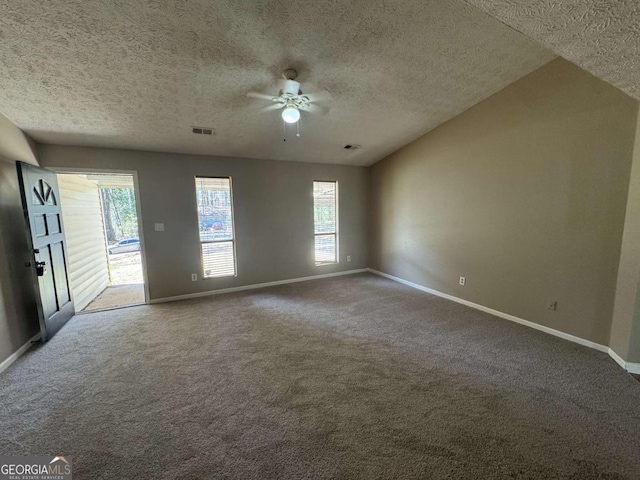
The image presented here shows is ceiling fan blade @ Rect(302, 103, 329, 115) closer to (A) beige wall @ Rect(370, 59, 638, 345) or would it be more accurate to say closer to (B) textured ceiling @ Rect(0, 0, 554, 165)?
(B) textured ceiling @ Rect(0, 0, 554, 165)

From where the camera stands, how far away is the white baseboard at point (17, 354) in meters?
2.36

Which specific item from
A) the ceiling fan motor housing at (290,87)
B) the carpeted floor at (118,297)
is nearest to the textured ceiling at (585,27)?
Result: the ceiling fan motor housing at (290,87)

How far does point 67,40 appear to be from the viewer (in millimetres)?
1879

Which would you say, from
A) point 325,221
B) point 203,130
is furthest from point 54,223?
point 325,221

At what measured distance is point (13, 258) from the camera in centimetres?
265

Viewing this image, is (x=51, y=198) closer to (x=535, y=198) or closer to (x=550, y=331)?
(x=535, y=198)

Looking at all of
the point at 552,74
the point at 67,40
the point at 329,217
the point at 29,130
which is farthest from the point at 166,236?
the point at 552,74

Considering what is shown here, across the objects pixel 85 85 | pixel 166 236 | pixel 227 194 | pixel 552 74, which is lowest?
pixel 166 236

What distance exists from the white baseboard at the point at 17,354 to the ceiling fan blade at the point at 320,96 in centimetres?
398

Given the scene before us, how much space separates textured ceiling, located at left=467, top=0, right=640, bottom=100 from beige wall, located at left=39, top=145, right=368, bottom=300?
3.86 metres

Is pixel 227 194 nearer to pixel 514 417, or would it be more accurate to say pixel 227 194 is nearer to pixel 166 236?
pixel 166 236

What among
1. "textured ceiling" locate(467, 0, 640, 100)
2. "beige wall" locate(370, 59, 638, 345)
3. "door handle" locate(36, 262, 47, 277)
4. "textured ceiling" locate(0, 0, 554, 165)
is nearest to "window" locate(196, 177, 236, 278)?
"textured ceiling" locate(0, 0, 554, 165)

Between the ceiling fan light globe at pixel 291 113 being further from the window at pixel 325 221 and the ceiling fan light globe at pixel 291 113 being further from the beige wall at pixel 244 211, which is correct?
the window at pixel 325 221

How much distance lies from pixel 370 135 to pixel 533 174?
7.25ft
